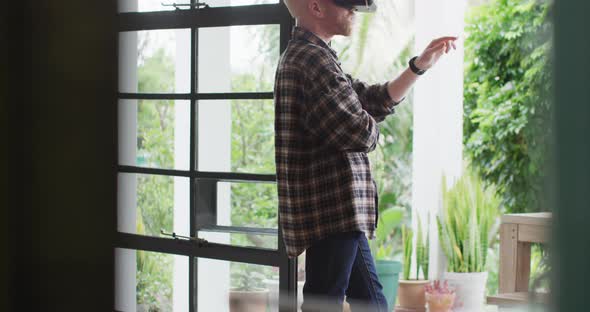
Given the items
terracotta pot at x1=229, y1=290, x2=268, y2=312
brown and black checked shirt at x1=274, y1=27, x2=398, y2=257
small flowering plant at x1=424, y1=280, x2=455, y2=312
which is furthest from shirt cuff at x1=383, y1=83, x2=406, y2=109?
small flowering plant at x1=424, y1=280, x2=455, y2=312

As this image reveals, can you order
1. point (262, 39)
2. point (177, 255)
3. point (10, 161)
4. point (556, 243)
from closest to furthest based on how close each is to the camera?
point (556, 243)
point (262, 39)
point (177, 255)
point (10, 161)

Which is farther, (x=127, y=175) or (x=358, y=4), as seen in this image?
(x=127, y=175)

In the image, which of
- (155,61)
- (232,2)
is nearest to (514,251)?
(232,2)

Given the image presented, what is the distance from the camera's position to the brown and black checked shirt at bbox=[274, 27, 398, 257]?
2285 millimetres

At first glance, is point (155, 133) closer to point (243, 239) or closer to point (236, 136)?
point (236, 136)

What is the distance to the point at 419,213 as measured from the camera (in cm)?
547

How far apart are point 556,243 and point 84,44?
3151 mm

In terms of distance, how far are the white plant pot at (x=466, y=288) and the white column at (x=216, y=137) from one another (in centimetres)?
229

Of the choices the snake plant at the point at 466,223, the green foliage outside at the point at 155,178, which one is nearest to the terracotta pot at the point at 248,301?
the green foliage outside at the point at 155,178

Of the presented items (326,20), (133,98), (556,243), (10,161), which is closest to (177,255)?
(133,98)

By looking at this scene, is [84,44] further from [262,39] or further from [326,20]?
[326,20]

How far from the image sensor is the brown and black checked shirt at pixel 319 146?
229 centimetres

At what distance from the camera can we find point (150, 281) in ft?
11.2

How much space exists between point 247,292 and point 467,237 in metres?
2.28
